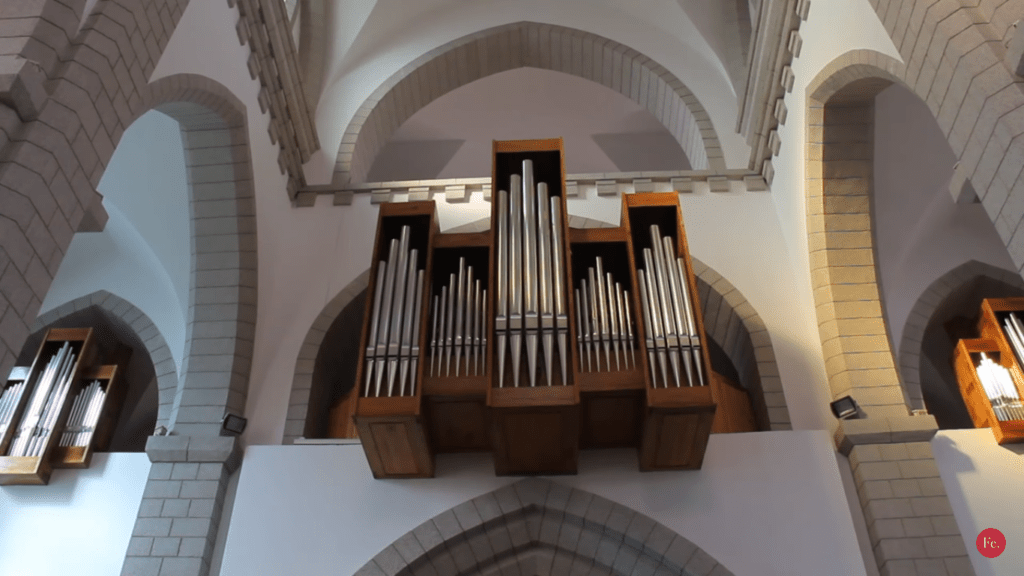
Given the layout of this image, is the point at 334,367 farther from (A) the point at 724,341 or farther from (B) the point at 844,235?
(B) the point at 844,235

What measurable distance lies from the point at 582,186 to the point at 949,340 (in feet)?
13.4

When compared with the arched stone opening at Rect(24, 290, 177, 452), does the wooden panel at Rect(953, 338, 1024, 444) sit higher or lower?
lower

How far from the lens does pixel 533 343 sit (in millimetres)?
5797

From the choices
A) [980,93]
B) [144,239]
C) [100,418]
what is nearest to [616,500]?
[980,93]

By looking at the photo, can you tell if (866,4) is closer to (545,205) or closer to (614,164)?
(545,205)

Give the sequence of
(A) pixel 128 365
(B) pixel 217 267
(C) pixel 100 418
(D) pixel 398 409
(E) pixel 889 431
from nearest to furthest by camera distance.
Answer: (D) pixel 398 409, (E) pixel 889 431, (C) pixel 100 418, (B) pixel 217 267, (A) pixel 128 365

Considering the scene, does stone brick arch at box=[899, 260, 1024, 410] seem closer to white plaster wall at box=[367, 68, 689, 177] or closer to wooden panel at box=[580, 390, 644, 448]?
wooden panel at box=[580, 390, 644, 448]

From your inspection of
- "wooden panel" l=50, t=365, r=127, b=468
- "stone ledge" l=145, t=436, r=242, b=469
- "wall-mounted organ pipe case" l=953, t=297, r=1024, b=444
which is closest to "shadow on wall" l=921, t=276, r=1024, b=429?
"wall-mounted organ pipe case" l=953, t=297, r=1024, b=444

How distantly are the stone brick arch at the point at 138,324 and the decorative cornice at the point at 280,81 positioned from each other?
1.71m

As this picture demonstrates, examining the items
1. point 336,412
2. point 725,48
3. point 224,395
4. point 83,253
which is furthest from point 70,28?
point 725,48

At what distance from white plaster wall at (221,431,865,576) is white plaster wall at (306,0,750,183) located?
372 centimetres

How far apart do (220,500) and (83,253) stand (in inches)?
126

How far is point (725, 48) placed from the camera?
9531mm

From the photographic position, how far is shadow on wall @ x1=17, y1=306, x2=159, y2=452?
26.8 feet
